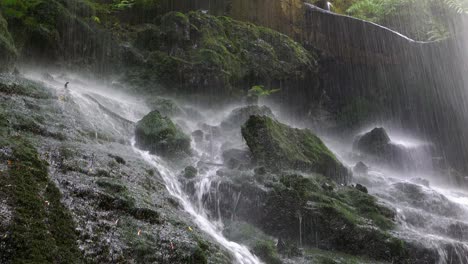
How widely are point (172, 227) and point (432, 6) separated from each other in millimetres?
18550

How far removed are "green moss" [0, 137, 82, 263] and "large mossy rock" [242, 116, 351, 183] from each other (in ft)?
16.1

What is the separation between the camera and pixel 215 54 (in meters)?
13.6

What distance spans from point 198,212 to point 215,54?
303 inches

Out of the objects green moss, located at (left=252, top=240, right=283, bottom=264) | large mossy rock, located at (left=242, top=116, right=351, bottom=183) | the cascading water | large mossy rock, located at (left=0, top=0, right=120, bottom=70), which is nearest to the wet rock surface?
green moss, located at (left=252, top=240, right=283, bottom=264)

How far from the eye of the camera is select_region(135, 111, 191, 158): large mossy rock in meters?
8.87

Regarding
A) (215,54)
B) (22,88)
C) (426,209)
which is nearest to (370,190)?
(426,209)

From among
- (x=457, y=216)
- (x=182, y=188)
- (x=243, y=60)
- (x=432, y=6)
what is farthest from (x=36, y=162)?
(x=432, y=6)

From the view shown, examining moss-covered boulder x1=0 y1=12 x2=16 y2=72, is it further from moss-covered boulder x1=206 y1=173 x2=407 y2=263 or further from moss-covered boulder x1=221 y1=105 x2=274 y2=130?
moss-covered boulder x1=221 y1=105 x2=274 y2=130

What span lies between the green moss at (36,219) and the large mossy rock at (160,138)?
13.7 ft

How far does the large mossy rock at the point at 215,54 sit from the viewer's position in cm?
1323

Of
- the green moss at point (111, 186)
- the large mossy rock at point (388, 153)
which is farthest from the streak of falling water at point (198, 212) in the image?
the large mossy rock at point (388, 153)

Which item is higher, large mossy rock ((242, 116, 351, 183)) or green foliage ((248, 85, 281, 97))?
green foliage ((248, 85, 281, 97))

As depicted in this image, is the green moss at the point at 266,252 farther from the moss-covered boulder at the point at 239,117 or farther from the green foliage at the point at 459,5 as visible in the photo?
the green foliage at the point at 459,5

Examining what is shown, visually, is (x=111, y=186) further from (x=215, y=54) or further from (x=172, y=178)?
(x=215, y=54)
